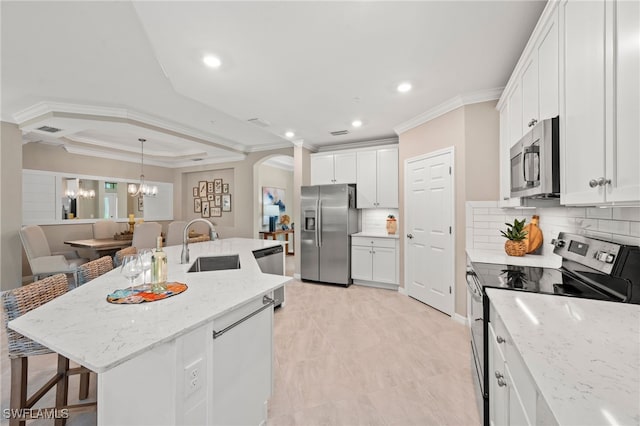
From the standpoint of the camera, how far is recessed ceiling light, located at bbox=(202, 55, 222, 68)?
88.4 inches

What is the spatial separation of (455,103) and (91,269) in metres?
3.84

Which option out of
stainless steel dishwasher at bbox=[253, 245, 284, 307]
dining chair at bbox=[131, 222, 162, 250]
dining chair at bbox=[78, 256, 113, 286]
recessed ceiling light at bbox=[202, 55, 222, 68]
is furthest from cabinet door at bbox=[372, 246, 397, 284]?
dining chair at bbox=[131, 222, 162, 250]

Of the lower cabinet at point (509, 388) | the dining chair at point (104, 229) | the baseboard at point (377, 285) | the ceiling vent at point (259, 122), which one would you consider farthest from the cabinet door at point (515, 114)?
the dining chair at point (104, 229)

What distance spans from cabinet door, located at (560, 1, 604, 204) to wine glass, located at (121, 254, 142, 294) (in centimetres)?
215

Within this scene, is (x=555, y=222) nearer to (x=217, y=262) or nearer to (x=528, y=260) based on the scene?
(x=528, y=260)

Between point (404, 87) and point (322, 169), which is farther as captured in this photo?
point (322, 169)

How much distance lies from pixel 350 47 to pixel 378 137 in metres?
2.69

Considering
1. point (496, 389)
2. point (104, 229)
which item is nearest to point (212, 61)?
point (496, 389)

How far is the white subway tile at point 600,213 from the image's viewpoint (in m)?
1.52

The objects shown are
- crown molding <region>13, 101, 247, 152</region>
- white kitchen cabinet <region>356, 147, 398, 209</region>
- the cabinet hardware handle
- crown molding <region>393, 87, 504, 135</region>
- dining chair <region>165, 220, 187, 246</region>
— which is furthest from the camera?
dining chair <region>165, 220, 187, 246</region>

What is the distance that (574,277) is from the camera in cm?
154

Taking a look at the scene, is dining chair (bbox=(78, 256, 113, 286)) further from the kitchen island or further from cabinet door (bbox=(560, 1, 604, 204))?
cabinet door (bbox=(560, 1, 604, 204))

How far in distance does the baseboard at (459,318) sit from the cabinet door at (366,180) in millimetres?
2051

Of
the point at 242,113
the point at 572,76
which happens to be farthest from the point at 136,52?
the point at 572,76
